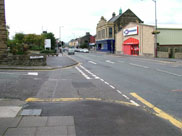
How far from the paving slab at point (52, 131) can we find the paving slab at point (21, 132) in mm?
126

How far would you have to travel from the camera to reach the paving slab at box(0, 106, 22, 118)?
228 inches

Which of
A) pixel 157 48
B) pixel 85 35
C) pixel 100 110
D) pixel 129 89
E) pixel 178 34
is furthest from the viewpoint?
pixel 85 35

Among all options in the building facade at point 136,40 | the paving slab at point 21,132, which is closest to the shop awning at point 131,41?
the building facade at point 136,40

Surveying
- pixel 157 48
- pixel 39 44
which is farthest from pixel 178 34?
pixel 39 44

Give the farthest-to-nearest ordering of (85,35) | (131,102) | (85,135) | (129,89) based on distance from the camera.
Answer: (85,35) < (129,89) < (131,102) < (85,135)

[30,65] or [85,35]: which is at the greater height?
[85,35]

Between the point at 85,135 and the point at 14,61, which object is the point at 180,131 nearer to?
the point at 85,135

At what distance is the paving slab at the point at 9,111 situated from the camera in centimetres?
579

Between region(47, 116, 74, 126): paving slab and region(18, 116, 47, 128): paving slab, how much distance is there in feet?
0.48

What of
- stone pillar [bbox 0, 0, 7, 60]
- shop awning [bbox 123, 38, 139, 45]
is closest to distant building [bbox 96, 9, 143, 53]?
shop awning [bbox 123, 38, 139, 45]

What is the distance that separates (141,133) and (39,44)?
Answer: 55.3m

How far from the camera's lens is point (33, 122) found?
5.31 meters

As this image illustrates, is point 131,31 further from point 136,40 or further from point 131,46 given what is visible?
point 131,46

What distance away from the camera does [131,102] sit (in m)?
7.62
